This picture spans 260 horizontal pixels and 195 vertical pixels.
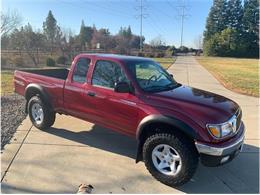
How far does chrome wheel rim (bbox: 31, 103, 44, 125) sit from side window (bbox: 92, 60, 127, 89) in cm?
173

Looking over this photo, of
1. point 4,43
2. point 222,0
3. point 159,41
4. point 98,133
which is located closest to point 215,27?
point 222,0

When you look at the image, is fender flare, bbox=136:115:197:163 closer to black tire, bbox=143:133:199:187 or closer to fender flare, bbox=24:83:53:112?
black tire, bbox=143:133:199:187

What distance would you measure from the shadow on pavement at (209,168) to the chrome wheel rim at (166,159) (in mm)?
284

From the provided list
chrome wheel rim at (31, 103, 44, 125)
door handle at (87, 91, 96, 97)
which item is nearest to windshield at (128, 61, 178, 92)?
door handle at (87, 91, 96, 97)

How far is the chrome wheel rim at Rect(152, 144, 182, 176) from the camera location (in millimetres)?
4180

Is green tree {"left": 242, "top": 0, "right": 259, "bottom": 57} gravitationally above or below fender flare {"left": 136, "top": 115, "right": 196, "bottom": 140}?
above

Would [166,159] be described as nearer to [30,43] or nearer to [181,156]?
[181,156]

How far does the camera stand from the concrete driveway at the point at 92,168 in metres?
4.10

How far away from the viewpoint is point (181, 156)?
406cm

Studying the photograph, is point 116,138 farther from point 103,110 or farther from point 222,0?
point 222,0

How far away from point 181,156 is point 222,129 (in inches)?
26.0

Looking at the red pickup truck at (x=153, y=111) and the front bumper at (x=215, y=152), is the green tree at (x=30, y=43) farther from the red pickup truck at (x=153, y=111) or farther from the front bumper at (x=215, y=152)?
the front bumper at (x=215, y=152)

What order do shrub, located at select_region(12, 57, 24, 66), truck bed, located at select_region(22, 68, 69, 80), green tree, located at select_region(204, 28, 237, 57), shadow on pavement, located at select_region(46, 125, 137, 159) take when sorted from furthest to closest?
green tree, located at select_region(204, 28, 237, 57) → shrub, located at select_region(12, 57, 24, 66) → truck bed, located at select_region(22, 68, 69, 80) → shadow on pavement, located at select_region(46, 125, 137, 159)

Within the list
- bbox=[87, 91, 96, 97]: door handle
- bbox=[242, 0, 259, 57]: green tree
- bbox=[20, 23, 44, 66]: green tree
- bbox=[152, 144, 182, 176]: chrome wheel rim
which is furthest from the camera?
bbox=[242, 0, 259, 57]: green tree
